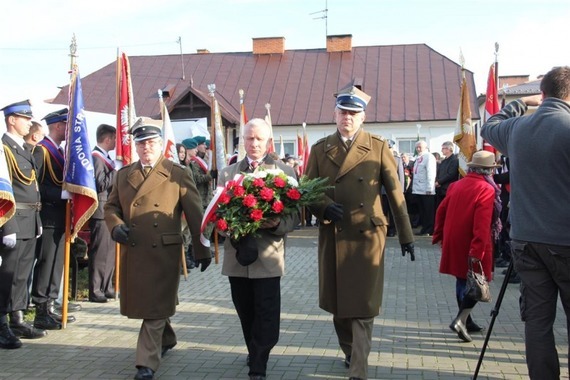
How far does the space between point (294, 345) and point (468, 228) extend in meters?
2.10

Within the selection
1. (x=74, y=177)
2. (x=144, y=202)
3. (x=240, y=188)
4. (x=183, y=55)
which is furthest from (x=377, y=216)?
(x=183, y=55)

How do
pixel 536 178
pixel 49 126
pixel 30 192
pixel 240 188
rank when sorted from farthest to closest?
pixel 49 126
pixel 30 192
pixel 240 188
pixel 536 178

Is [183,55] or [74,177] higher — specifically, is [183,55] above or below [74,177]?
above

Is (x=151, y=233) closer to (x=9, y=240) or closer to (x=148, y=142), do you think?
(x=148, y=142)

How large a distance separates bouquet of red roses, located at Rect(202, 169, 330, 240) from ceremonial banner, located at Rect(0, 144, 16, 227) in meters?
1.85

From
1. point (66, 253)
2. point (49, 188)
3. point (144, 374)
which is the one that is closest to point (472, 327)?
point (144, 374)

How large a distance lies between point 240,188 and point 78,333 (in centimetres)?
321

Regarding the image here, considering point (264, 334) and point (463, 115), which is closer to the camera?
point (264, 334)

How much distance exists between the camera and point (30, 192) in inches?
279

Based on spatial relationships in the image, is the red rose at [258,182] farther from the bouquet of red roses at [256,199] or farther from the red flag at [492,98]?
the red flag at [492,98]

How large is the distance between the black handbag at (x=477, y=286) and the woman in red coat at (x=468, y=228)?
4.5 inches

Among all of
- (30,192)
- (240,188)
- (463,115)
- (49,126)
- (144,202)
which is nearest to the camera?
(240,188)

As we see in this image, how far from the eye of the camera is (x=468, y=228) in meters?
7.02

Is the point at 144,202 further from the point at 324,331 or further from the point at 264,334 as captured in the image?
the point at 324,331
